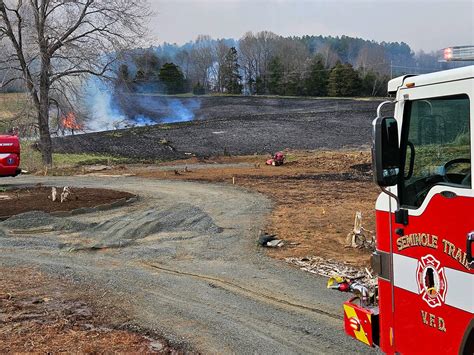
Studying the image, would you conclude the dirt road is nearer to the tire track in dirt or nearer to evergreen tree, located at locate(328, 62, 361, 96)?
the tire track in dirt

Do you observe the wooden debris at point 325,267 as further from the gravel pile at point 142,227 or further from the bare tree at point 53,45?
the bare tree at point 53,45

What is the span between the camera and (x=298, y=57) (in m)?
93.1

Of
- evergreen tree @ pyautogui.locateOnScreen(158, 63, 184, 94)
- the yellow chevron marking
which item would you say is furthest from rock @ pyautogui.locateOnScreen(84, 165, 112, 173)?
evergreen tree @ pyautogui.locateOnScreen(158, 63, 184, 94)

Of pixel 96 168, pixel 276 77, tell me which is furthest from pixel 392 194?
pixel 276 77

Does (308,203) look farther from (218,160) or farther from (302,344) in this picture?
(218,160)

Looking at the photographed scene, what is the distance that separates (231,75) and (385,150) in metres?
80.7

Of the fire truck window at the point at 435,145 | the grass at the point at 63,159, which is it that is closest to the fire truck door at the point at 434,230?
the fire truck window at the point at 435,145

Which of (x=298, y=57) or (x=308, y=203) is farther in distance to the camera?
(x=298, y=57)

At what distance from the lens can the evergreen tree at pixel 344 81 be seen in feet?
214

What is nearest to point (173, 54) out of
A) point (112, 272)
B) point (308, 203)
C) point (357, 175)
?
point (357, 175)

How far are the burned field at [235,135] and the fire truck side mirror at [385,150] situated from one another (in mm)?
32246

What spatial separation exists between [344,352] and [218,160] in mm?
28317

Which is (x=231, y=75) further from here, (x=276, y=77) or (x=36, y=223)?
(x=36, y=223)

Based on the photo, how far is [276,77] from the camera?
3068 inches
